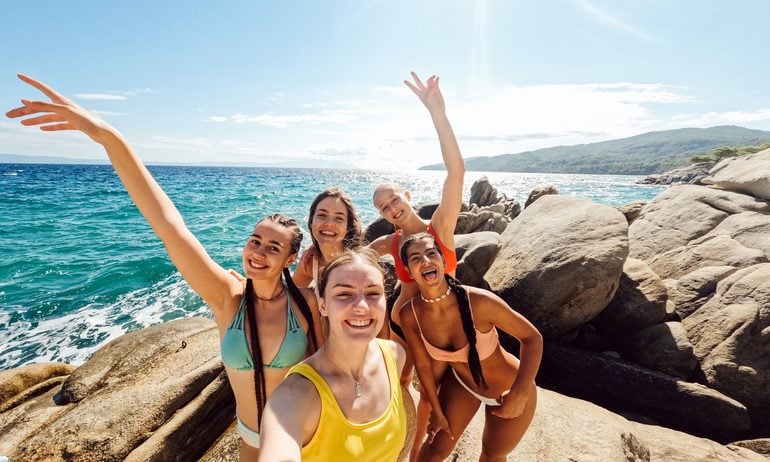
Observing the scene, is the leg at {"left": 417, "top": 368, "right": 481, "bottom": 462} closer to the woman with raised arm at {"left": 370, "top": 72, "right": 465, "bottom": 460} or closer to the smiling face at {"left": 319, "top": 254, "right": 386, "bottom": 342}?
the woman with raised arm at {"left": 370, "top": 72, "right": 465, "bottom": 460}

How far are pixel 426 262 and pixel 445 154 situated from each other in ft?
4.97

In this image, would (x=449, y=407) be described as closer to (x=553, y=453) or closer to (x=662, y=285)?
(x=553, y=453)

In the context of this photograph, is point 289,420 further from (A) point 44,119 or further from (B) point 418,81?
(B) point 418,81

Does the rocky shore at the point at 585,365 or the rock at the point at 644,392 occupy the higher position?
the rocky shore at the point at 585,365

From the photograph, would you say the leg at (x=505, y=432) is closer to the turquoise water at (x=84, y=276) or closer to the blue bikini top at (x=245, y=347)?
the blue bikini top at (x=245, y=347)

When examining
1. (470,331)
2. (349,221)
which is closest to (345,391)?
(470,331)

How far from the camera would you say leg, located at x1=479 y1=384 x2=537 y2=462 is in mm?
3279

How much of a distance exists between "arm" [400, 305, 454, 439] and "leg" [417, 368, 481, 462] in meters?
0.09

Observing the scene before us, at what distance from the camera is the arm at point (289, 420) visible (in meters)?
1.63

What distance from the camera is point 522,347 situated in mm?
3178

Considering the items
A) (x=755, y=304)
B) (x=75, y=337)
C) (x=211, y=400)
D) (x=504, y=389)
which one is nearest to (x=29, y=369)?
(x=211, y=400)

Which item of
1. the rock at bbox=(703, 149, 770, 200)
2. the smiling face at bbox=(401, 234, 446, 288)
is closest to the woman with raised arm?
the smiling face at bbox=(401, 234, 446, 288)

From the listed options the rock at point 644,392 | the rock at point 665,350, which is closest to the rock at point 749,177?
the rock at point 665,350

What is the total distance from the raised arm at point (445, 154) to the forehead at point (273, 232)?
1893 mm
